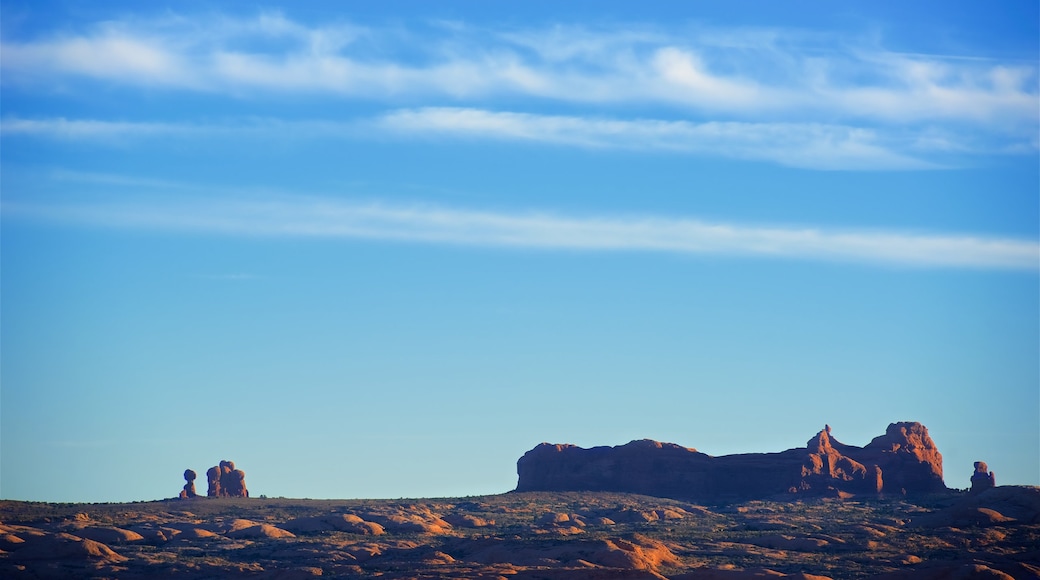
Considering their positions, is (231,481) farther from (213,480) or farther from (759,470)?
(759,470)

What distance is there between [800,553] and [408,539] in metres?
28.2

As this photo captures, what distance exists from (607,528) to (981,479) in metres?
54.3

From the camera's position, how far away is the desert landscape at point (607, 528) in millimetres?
78438

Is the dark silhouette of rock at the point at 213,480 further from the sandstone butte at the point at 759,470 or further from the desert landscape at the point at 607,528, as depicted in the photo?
the sandstone butte at the point at 759,470

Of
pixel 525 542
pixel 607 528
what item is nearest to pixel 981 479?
pixel 607 528

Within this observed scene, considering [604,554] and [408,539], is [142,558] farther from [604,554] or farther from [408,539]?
[604,554]

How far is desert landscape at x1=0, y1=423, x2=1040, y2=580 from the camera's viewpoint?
7844cm

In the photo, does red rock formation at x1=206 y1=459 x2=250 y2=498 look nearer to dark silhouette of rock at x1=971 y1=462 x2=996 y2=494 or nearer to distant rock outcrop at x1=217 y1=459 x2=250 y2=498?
distant rock outcrop at x1=217 y1=459 x2=250 y2=498

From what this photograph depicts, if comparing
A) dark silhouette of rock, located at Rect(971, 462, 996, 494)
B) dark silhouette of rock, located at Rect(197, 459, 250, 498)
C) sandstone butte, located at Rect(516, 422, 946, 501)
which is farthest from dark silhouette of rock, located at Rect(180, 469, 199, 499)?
dark silhouette of rock, located at Rect(971, 462, 996, 494)

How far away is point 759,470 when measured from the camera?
481 ft

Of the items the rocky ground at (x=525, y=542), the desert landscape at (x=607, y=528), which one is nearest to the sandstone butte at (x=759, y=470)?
the desert landscape at (x=607, y=528)

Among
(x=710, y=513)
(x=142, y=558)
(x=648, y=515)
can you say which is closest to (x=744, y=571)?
(x=142, y=558)

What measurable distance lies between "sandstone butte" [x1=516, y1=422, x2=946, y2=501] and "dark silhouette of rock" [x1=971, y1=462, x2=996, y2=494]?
16.8ft

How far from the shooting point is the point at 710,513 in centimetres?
12656
